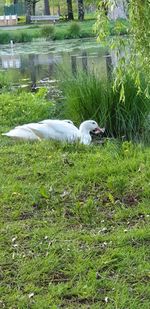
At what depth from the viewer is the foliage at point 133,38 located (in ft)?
12.1

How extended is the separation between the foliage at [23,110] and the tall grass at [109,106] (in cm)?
54

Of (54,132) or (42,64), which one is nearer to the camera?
(54,132)

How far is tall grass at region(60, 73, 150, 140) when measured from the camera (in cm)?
711

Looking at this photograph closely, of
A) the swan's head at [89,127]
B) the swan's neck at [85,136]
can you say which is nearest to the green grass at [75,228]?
the swan's neck at [85,136]

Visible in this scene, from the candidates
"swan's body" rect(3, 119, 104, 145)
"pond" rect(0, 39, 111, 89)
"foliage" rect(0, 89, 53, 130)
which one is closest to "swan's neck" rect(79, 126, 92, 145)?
"swan's body" rect(3, 119, 104, 145)

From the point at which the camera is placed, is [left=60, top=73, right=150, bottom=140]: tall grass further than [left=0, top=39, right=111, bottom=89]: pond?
No

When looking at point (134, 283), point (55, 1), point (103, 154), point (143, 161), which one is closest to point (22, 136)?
point (103, 154)

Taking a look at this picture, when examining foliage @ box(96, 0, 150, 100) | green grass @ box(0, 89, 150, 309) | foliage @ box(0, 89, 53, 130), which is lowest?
foliage @ box(0, 89, 53, 130)

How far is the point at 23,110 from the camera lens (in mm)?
8164

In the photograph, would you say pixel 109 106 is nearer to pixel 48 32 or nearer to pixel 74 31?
pixel 74 31

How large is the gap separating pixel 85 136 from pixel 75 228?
281 cm

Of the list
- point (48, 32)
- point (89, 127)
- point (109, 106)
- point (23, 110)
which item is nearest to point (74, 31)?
point (48, 32)

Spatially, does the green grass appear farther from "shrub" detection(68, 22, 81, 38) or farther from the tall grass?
"shrub" detection(68, 22, 81, 38)

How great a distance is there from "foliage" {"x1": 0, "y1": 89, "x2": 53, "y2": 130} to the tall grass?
0.54 metres
